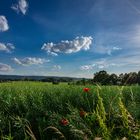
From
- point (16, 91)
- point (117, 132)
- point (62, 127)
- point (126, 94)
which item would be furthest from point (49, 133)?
point (126, 94)

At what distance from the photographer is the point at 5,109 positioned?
457 cm

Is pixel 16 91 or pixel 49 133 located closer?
pixel 49 133

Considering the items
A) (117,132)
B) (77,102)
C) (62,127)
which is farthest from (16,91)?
(117,132)

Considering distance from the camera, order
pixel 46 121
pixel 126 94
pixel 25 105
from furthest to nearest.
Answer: pixel 126 94, pixel 25 105, pixel 46 121

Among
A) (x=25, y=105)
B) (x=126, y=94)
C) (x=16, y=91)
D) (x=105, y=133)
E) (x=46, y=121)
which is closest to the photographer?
(x=105, y=133)

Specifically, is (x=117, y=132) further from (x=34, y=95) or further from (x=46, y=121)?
(x=34, y=95)

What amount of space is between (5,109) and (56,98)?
1.02 m

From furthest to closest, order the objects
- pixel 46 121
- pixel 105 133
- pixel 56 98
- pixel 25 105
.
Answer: pixel 56 98 → pixel 25 105 → pixel 46 121 → pixel 105 133

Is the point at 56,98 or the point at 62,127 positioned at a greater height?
the point at 56,98

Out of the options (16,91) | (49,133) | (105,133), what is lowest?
(49,133)

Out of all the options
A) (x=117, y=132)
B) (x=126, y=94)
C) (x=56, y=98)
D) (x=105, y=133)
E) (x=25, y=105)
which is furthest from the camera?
(x=126, y=94)

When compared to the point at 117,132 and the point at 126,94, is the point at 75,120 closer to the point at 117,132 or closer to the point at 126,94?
the point at 117,132

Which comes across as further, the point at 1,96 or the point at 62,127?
the point at 1,96

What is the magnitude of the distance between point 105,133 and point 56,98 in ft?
8.37
